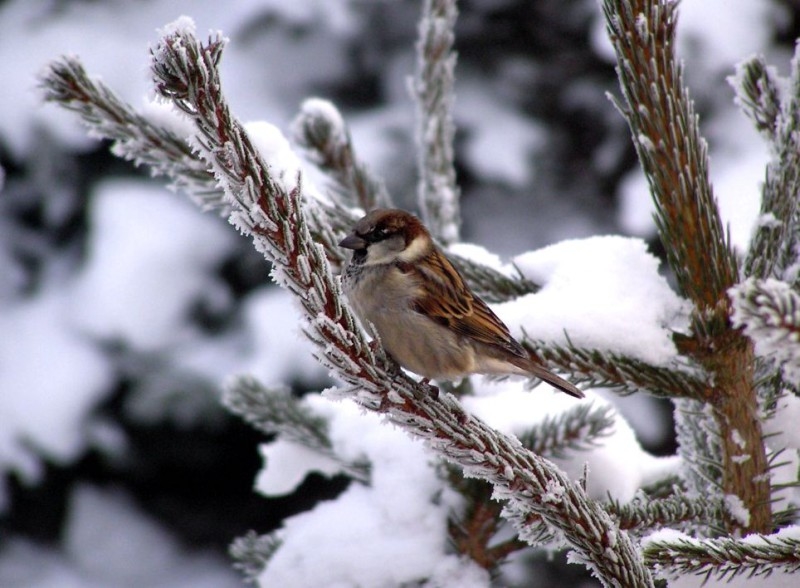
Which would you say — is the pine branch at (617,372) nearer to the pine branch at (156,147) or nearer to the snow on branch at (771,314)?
the pine branch at (156,147)

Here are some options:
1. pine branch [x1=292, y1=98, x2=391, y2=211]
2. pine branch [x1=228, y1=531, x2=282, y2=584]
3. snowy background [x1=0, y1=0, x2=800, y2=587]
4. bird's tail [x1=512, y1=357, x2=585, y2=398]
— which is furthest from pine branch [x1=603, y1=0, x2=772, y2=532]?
snowy background [x1=0, y1=0, x2=800, y2=587]

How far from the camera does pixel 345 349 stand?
3.45 feet

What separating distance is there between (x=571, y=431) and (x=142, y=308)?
2.14 m

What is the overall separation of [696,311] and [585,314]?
0.56 ft

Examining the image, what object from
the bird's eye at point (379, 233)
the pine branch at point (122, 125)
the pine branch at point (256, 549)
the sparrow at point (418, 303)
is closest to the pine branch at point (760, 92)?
the sparrow at point (418, 303)

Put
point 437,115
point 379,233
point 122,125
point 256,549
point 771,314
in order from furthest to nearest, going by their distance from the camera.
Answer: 1. point 437,115
2. point 256,549
3. point 379,233
4. point 122,125
5. point 771,314

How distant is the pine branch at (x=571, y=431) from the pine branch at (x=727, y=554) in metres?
0.46

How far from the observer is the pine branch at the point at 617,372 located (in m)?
1.24

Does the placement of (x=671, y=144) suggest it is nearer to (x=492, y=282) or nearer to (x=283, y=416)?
(x=492, y=282)

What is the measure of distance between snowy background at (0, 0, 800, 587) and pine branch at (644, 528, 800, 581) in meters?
1.92

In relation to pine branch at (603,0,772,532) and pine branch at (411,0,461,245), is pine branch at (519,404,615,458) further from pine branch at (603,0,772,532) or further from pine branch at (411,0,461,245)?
pine branch at (411,0,461,245)

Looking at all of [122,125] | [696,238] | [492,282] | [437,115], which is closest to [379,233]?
[492,282]

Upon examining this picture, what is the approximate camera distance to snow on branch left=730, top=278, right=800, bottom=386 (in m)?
0.68

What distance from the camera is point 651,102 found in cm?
121
